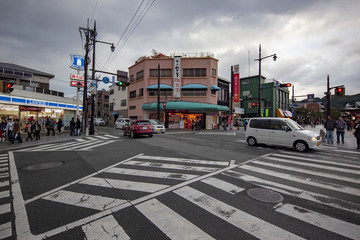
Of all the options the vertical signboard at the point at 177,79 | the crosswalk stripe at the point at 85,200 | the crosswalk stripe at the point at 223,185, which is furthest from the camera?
the vertical signboard at the point at 177,79

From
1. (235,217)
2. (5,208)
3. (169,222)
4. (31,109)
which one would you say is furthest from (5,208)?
(31,109)

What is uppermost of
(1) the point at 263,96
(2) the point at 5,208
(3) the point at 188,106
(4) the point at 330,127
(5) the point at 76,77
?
(1) the point at 263,96

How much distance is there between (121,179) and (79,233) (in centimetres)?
228

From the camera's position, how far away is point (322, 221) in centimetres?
283

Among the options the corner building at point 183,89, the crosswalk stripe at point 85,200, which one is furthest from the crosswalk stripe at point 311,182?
the corner building at point 183,89

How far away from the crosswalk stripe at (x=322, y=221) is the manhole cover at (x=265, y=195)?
30cm

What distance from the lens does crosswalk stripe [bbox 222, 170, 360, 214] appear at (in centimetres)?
335

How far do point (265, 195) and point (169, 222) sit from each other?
8.10 ft

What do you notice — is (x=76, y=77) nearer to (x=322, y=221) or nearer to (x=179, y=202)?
(x=179, y=202)

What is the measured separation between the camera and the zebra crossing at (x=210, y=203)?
8.41ft

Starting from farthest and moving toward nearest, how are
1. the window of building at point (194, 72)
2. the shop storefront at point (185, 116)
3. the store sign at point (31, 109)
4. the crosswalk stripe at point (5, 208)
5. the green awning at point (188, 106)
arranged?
the window of building at point (194, 72) → the shop storefront at point (185, 116) → the green awning at point (188, 106) → the store sign at point (31, 109) → the crosswalk stripe at point (5, 208)

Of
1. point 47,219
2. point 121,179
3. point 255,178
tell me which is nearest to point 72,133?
point 121,179

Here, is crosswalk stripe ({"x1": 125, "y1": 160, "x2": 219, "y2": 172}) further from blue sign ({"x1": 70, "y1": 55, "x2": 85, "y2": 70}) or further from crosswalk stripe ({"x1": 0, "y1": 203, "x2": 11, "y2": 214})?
blue sign ({"x1": 70, "y1": 55, "x2": 85, "y2": 70})

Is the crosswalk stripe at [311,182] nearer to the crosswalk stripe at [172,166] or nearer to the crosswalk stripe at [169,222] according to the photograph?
the crosswalk stripe at [172,166]
